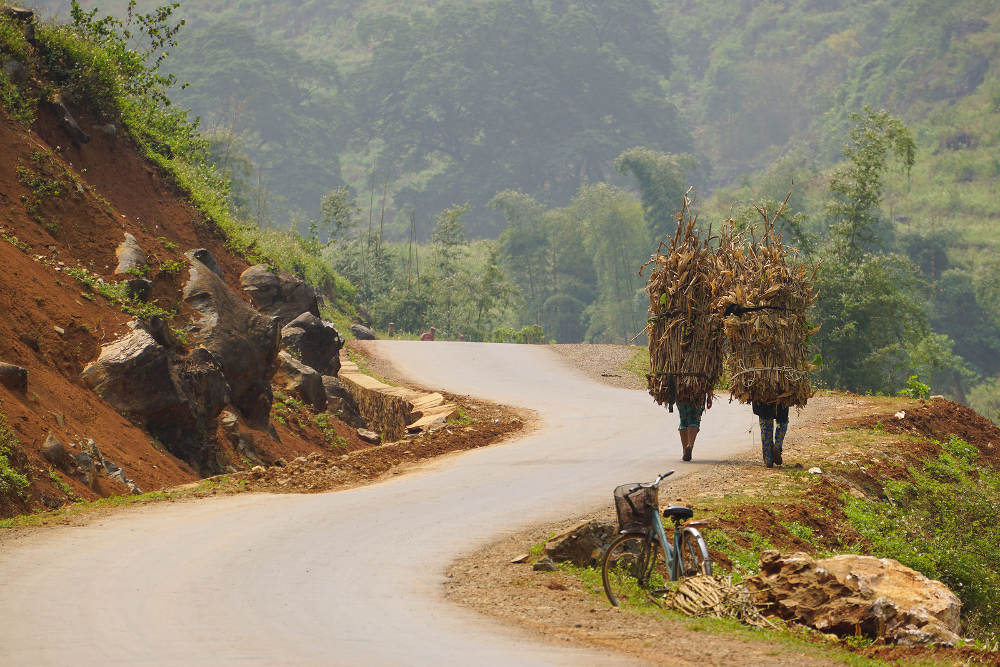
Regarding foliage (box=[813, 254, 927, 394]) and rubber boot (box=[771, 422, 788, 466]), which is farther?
foliage (box=[813, 254, 927, 394])

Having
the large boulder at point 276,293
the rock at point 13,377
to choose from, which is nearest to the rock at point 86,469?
the rock at point 13,377

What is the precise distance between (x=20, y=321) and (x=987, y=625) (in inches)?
502

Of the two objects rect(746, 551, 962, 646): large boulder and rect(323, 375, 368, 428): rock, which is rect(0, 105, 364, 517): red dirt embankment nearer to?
rect(323, 375, 368, 428): rock

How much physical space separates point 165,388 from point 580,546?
7601mm

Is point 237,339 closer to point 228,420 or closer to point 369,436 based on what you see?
point 228,420

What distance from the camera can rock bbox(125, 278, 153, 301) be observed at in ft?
56.0

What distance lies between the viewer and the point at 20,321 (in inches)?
569

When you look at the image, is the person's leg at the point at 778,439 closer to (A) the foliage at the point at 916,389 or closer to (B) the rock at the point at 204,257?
(B) the rock at the point at 204,257

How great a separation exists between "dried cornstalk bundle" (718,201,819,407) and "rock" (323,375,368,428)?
10.1 m

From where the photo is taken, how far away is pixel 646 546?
31.3 ft

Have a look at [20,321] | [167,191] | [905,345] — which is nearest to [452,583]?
[20,321]

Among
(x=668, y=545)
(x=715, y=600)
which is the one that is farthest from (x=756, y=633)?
(x=668, y=545)

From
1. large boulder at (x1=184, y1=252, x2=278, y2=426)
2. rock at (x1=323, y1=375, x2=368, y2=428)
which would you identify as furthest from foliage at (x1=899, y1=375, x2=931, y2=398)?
large boulder at (x1=184, y1=252, x2=278, y2=426)

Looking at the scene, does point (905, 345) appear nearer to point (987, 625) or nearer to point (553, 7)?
point (987, 625)
